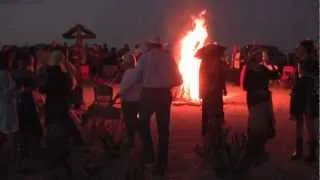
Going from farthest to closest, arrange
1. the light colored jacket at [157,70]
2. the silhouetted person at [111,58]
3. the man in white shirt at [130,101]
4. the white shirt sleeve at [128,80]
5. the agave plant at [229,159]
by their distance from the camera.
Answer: the silhouetted person at [111,58] → the man in white shirt at [130,101] → the white shirt sleeve at [128,80] → the light colored jacket at [157,70] → the agave plant at [229,159]

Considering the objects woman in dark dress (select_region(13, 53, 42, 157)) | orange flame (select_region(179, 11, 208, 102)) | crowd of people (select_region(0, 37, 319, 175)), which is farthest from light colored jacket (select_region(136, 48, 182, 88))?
orange flame (select_region(179, 11, 208, 102))

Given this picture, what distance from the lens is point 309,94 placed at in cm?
1037

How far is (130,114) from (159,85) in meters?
1.20

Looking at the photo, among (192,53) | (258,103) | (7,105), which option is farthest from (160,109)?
(192,53)

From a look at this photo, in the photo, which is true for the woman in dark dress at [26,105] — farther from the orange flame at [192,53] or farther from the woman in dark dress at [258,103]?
the orange flame at [192,53]

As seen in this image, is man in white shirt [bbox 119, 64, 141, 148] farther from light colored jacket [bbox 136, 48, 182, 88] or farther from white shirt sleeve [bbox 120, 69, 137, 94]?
light colored jacket [bbox 136, 48, 182, 88]

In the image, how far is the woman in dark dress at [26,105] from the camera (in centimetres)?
1011

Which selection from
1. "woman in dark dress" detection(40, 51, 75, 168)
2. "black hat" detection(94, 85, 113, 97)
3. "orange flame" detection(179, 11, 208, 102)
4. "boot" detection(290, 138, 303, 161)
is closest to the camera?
"woman in dark dress" detection(40, 51, 75, 168)

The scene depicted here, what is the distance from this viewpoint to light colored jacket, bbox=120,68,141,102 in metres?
10.0

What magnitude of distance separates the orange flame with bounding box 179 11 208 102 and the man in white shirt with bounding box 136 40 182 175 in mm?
8678

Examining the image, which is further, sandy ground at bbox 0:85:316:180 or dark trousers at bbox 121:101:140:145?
dark trousers at bbox 121:101:140:145

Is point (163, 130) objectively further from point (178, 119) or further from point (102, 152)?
point (178, 119)

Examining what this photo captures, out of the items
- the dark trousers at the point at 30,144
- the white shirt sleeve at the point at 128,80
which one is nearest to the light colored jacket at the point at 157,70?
the white shirt sleeve at the point at 128,80

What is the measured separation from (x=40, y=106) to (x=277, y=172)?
461 cm
